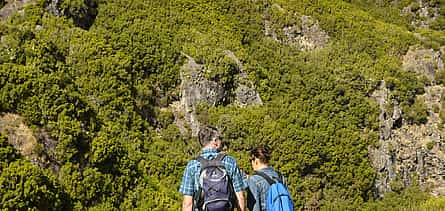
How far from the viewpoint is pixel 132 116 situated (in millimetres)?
23438

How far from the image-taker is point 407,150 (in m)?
34.5

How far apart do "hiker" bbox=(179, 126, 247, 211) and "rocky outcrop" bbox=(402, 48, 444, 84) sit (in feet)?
127

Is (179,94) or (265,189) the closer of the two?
(265,189)

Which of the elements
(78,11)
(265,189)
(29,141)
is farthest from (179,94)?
(265,189)

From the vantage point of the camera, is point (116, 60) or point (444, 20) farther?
point (444, 20)

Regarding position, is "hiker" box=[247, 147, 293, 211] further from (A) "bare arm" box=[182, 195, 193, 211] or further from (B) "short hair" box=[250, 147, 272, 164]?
(A) "bare arm" box=[182, 195, 193, 211]

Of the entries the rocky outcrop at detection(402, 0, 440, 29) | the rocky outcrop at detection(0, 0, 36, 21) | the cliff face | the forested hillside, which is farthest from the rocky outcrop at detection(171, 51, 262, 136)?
the rocky outcrop at detection(402, 0, 440, 29)

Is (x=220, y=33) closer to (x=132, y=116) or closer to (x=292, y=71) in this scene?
(x=292, y=71)

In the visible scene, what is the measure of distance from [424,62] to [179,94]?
24.9m

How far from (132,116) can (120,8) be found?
916cm

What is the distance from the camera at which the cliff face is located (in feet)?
109

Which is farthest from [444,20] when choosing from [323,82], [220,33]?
[220,33]

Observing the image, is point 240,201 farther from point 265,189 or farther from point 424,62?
point 424,62

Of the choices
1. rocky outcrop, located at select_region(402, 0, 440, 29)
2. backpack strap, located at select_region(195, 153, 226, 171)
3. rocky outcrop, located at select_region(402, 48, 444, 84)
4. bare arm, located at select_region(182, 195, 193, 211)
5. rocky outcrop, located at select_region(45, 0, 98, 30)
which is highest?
rocky outcrop, located at select_region(402, 0, 440, 29)
